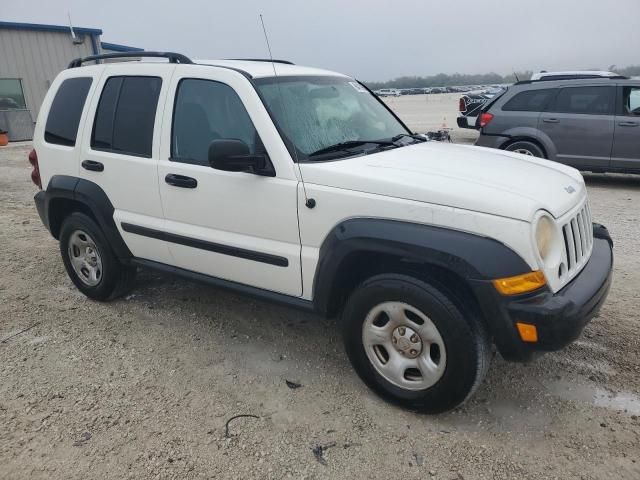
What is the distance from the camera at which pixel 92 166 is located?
3.89 metres

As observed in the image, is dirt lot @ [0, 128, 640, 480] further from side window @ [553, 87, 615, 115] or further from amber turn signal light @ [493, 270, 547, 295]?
side window @ [553, 87, 615, 115]

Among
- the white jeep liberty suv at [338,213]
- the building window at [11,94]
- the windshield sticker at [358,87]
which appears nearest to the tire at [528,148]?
the windshield sticker at [358,87]

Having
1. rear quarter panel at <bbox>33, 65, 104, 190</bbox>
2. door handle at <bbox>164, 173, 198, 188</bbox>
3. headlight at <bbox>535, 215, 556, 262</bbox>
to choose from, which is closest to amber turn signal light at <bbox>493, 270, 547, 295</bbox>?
headlight at <bbox>535, 215, 556, 262</bbox>

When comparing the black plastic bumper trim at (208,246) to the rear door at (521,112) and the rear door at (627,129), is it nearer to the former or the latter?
the rear door at (521,112)

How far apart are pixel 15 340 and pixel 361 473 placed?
2832 millimetres

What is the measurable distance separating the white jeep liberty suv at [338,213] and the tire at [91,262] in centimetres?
3

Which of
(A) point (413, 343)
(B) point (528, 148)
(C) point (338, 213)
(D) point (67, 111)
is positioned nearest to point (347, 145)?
(C) point (338, 213)

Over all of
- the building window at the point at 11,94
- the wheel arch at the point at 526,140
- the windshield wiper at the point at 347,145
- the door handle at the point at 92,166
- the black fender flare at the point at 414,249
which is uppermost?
the building window at the point at 11,94

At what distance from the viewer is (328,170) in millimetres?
2826

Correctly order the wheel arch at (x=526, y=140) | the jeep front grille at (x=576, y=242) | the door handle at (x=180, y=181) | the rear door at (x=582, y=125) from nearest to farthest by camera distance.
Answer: the jeep front grille at (x=576, y=242)
the door handle at (x=180, y=181)
the rear door at (x=582, y=125)
the wheel arch at (x=526, y=140)

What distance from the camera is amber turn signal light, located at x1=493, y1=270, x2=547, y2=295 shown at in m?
2.34

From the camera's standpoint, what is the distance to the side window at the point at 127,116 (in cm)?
358

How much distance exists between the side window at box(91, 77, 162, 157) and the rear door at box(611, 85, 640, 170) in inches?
289

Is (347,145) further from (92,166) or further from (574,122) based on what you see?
(574,122)
